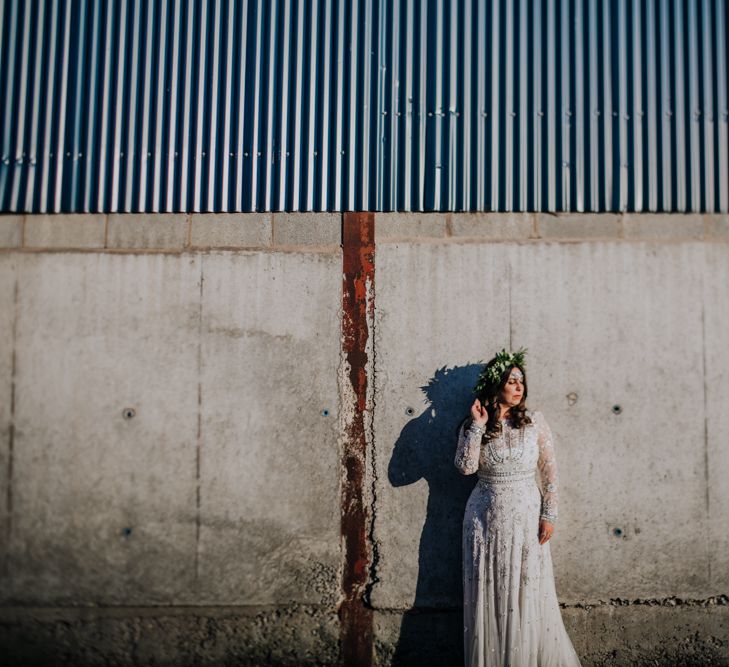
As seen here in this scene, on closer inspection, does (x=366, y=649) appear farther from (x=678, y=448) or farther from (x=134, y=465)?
(x=678, y=448)

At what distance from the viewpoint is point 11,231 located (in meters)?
4.51

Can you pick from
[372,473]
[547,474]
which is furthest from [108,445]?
[547,474]

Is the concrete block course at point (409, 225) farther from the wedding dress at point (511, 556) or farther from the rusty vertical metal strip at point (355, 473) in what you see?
the wedding dress at point (511, 556)

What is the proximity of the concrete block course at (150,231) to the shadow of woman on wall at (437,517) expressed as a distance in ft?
7.11

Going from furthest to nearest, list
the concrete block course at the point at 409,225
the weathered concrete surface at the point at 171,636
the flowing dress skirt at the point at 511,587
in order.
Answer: the concrete block course at the point at 409,225 < the weathered concrete surface at the point at 171,636 < the flowing dress skirt at the point at 511,587

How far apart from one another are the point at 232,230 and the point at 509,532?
289cm

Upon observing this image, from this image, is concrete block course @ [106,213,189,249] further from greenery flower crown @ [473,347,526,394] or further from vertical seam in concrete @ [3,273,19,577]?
greenery flower crown @ [473,347,526,394]

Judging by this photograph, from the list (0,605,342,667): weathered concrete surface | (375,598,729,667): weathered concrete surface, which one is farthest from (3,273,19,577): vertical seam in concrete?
(375,598,729,667): weathered concrete surface

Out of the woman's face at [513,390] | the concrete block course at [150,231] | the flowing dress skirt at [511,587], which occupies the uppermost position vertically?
the concrete block course at [150,231]

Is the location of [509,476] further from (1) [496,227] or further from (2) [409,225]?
(2) [409,225]

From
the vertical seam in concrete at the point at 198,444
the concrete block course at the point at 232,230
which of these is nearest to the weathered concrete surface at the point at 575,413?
the concrete block course at the point at 232,230

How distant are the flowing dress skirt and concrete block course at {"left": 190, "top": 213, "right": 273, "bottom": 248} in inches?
94.9

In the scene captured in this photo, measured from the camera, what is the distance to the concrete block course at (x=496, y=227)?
4.41 m

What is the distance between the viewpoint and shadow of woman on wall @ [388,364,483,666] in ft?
14.1
